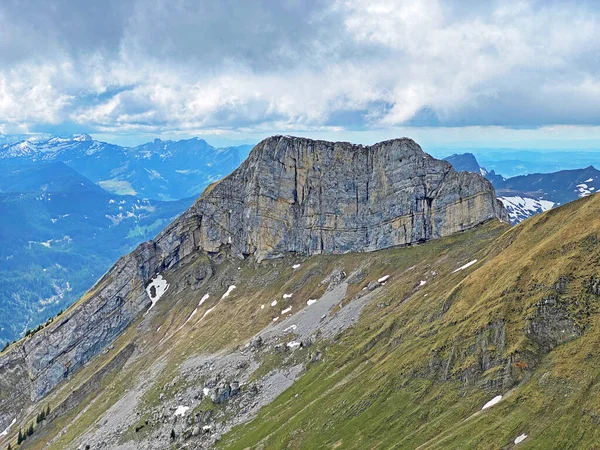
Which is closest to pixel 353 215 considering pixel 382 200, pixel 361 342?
pixel 382 200

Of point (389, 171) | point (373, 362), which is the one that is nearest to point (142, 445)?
point (373, 362)

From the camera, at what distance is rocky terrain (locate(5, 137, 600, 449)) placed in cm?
8294

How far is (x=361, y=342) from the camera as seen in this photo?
122062mm

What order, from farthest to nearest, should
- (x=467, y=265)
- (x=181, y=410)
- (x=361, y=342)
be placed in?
1. (x=467, y=265)
2. (x=181, y=410)
3. (x=361, y=342)

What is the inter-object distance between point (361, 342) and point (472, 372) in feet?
124

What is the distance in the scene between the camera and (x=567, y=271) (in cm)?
9150

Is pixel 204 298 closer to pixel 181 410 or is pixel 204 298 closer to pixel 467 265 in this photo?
pixel 181 410

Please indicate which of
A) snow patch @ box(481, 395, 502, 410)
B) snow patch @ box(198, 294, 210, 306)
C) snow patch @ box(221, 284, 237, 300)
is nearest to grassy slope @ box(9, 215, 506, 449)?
snow patch @ box(221, 284, 237, 300)

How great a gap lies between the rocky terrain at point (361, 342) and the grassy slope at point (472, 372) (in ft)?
1.09

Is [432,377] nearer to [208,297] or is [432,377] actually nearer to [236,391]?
[236,391]

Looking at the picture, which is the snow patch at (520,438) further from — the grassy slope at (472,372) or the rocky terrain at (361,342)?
the grassy slope at (472,372)

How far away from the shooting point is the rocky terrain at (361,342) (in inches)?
3265

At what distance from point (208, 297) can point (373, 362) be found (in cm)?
9714

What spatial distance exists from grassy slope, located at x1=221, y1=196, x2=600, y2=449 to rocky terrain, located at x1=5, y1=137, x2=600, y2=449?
Answer: 1.09ft
